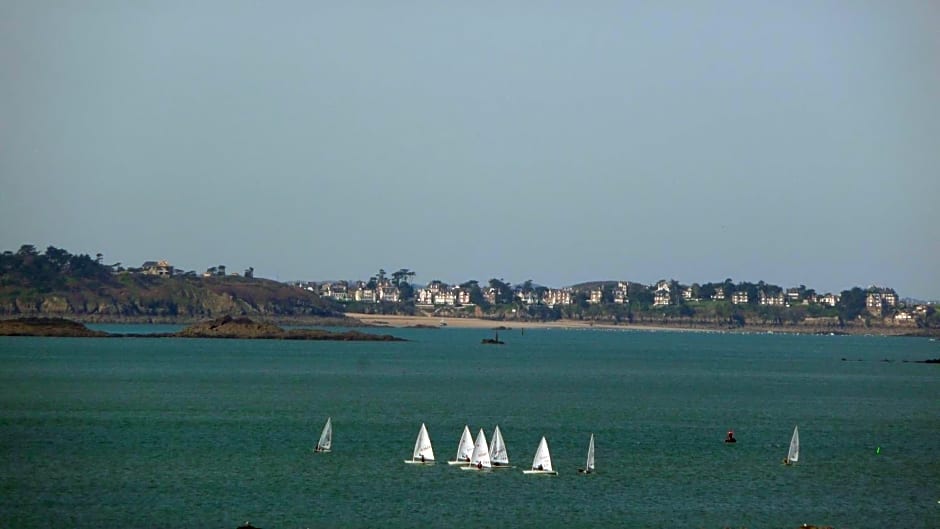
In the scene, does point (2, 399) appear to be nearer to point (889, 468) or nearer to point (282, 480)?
point (282, 480)

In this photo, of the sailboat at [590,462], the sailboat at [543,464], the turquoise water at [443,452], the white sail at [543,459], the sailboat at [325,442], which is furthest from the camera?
the sailboat at [325,442]

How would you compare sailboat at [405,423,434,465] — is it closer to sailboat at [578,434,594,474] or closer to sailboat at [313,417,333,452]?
sailboat at [313,417,333,452]

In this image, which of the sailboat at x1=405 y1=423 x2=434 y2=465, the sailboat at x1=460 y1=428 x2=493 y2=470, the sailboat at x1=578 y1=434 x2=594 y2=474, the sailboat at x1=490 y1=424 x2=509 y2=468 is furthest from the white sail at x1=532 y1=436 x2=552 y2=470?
the sailboat at x1=405 y1=423 x2=434 y2=465

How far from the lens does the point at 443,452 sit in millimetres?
71938

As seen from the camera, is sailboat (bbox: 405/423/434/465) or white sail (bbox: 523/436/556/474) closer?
white sail (bbox: 523/436/556/474)

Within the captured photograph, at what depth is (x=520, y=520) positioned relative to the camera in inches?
2044

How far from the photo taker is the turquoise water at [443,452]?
175ft

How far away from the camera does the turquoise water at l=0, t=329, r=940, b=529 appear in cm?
5331

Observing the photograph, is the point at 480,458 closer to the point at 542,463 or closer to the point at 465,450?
the point at 465,450

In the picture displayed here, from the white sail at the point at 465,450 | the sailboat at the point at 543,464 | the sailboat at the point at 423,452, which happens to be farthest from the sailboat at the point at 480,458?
the sailboat at the point at 423,452

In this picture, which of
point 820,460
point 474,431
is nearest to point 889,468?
point 820,460

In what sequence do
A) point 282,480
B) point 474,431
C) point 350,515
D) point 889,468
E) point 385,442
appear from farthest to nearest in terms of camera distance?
point 474,431, point 385,442, point 889,468, point 282,480, point 350,515

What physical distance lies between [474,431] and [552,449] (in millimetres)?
9808

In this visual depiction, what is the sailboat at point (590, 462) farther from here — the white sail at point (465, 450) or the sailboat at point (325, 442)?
the sailboat at point (325, 442)
